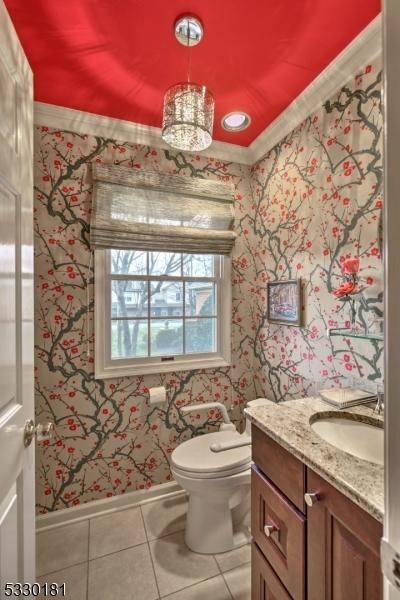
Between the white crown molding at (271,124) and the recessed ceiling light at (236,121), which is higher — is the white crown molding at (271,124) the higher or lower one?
the lower one

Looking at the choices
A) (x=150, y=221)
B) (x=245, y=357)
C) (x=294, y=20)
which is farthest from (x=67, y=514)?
(x=294, y=20)

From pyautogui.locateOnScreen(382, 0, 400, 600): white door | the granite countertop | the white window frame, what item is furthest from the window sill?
pyautogui.locateOnScreen(382, 0, 400, 600): white door

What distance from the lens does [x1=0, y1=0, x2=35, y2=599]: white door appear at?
0.75 meters

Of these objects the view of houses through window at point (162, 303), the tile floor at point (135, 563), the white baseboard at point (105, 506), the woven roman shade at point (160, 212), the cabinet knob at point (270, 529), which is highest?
the woven roman shade at point (160, 212)

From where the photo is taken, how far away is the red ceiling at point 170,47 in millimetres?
1077

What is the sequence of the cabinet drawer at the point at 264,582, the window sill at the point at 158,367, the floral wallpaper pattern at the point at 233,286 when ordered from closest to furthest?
the cabinet drawer at the point at 264,582, the floral wallpaper pattern at the point at 233,286, the window sill at the point at 158,367

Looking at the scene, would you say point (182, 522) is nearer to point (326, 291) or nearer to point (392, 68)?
point (326, 291)

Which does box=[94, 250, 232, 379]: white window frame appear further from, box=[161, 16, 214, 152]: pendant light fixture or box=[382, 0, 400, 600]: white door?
box=[382, 0, 400, 600]: white door

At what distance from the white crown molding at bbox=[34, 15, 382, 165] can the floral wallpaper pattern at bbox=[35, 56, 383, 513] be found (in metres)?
0.05

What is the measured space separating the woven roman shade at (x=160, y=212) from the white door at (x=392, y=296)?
151cm

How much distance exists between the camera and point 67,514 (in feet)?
5.47

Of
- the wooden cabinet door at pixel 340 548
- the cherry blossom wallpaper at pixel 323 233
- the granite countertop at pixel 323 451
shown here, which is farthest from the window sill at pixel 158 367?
the wooden cabinet door at pixel 340 548

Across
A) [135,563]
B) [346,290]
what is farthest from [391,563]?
[135,563]

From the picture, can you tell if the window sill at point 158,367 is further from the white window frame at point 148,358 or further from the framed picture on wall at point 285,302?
the framed picture on wall at point 285,302
